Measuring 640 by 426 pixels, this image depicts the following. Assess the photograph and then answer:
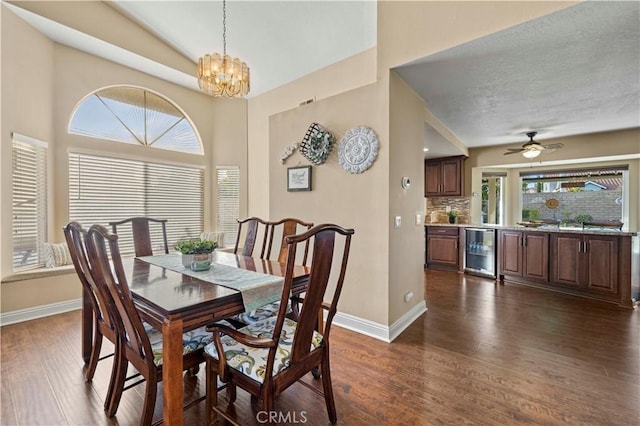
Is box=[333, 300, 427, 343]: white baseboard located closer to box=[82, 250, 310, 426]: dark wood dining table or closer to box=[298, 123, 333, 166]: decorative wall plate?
box=[82, 250, 310, 426]: dark wood dining table

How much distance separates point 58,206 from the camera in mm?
3629

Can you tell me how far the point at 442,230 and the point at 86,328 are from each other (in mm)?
5545

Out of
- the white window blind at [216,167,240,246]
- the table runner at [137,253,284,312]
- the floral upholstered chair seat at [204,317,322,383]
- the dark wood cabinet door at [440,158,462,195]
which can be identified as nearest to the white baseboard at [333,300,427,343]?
the floral upholstered chair seat at [204,317,322,383]

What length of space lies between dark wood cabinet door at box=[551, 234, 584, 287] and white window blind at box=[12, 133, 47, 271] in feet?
22.6

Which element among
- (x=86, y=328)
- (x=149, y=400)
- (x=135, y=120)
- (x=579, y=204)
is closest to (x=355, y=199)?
(x=149, y=400)

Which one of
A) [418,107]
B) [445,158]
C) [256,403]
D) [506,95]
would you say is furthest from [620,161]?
[256,403]

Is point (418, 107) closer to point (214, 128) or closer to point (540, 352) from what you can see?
point (540, 352)

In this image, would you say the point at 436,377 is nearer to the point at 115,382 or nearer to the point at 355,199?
the point at 355,199

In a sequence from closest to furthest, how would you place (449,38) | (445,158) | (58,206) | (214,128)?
(449,38) < (58,206) < (214,128) < (445,158)

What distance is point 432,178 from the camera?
627 cm

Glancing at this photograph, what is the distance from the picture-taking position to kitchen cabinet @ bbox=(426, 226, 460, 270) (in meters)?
5.46

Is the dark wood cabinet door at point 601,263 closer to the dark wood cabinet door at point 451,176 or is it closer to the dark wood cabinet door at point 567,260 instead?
the dark wood cabinet door at point 567,260

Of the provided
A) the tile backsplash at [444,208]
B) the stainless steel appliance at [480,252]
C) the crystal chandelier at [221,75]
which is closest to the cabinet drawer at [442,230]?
the stainless steel appliance at [480,252]

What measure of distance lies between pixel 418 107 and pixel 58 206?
4.68 metres
